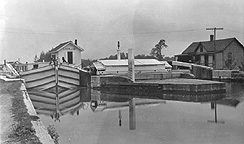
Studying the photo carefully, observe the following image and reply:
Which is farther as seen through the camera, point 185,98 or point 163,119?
point 185,98

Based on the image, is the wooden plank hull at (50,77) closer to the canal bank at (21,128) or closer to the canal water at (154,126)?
the canal water at (154,126)

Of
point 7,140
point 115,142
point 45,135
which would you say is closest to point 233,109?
point 115,142

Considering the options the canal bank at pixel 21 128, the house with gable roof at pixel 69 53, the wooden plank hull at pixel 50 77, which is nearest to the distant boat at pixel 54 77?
the wooden plank hull at pixel 50 77

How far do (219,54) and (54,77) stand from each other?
17.3 m

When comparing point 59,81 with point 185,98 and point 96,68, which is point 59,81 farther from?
point 185,98

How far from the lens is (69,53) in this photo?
2309 centimetres

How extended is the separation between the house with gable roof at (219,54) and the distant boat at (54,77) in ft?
46.3

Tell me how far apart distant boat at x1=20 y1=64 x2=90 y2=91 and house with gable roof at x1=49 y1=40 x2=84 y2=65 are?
13.6ft

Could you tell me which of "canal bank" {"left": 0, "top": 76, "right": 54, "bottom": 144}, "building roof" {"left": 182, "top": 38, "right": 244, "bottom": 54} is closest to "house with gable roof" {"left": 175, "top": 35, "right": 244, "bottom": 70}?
"building roof" {"left": 182, "top": 38, "right": 244, "bottom": 54}

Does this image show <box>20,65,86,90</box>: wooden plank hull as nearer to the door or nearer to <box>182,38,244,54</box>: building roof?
the door

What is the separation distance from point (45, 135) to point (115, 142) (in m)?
1.57

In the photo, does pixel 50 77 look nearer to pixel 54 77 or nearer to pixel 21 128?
pixel 54 77

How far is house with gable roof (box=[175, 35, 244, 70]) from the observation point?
2802 centimetres

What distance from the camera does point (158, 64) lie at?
20.4m
